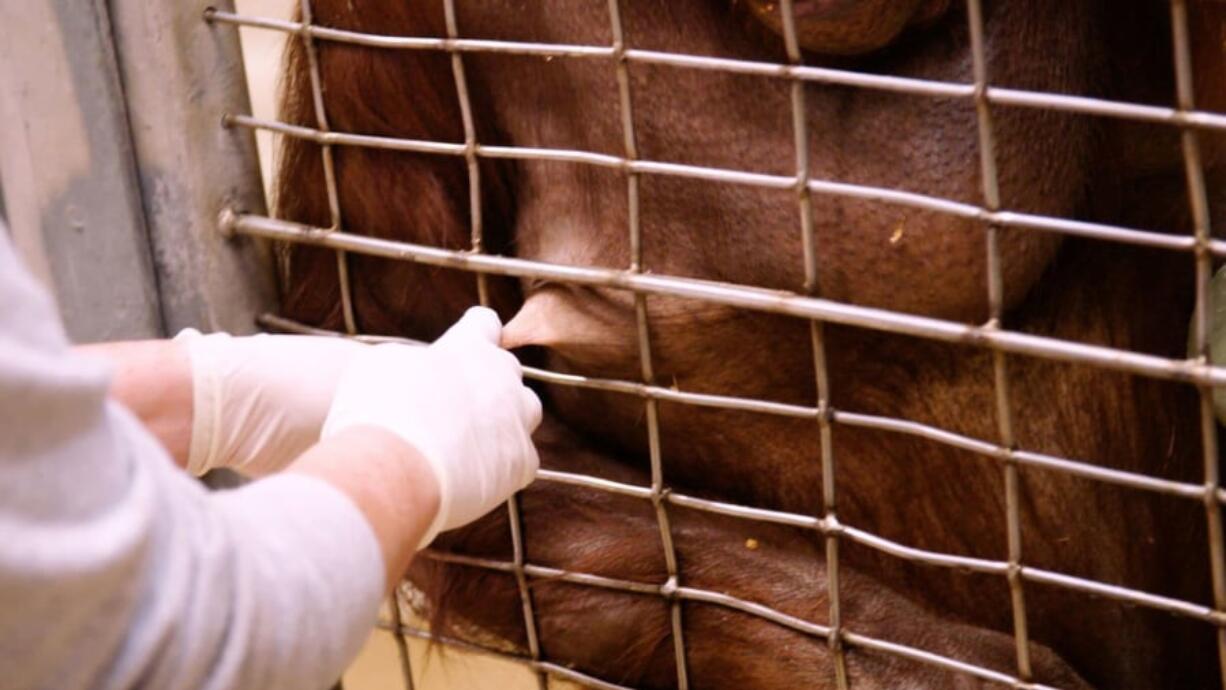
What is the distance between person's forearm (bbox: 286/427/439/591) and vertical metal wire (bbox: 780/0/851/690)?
0.29 m

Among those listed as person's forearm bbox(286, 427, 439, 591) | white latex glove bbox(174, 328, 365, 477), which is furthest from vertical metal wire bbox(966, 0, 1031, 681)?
white latex glove bbox(174, 328, 365, 477)

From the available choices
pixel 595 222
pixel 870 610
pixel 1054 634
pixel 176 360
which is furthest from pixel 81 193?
pixel 1054 634

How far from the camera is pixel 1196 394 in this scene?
1237 mm

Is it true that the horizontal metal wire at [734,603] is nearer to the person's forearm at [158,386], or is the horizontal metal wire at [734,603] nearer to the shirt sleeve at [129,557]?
the person's forearm at [158,386]

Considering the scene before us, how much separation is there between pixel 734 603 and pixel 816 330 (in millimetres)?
251

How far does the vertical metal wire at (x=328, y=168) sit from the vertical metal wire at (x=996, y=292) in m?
0.53

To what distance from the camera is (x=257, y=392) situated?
3.79 ft

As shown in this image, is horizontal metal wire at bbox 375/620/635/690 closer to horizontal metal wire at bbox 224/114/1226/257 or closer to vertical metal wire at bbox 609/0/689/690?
vertical metal wire at bbox 609/0/689/690

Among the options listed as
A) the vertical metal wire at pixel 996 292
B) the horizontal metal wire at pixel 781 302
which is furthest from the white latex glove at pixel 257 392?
the vertical metal wire at pixel 996 292

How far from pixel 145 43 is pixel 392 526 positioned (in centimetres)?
65

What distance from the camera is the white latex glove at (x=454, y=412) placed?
0.94 metres

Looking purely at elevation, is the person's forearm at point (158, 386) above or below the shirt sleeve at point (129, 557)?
below

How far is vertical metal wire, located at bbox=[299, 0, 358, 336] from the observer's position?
1233 millimetres

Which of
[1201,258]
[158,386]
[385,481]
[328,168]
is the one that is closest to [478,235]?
[328,168]
